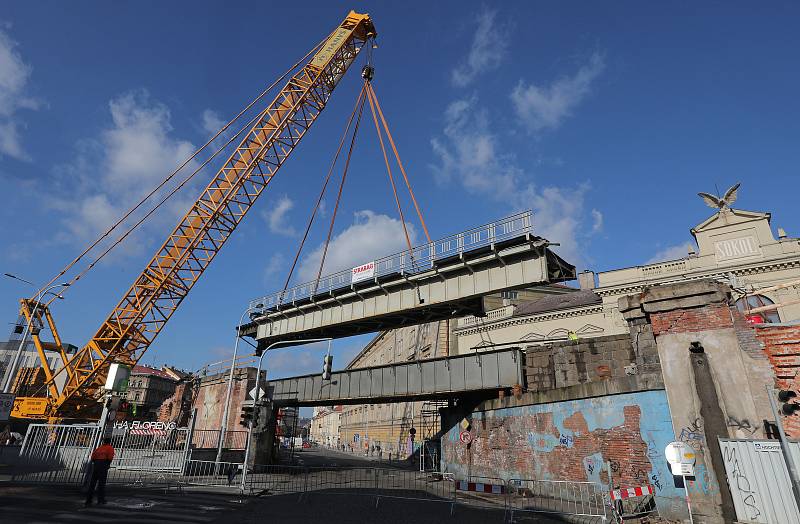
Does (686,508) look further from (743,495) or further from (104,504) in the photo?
(104,504)

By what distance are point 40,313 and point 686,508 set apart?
39.7 meters

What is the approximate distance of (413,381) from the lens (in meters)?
24.0

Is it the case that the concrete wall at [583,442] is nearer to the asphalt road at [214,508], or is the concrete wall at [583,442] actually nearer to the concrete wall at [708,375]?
the concrete wall at [708,375]

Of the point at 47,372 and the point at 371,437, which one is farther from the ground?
the point at 47,372

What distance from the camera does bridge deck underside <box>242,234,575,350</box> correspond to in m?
18.7

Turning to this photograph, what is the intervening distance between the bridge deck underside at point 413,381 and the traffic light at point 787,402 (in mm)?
10583

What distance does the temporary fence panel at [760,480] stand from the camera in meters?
7.98

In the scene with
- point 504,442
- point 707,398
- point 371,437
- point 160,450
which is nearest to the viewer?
point 707,398

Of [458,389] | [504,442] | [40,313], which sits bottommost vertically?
[504,442]

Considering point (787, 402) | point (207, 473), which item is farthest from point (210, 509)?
point (787, 402)

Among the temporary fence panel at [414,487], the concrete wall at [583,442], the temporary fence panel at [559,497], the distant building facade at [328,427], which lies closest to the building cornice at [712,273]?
the concrete wall at [583,442]

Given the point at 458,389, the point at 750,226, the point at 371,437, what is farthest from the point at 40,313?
the point at 750,226

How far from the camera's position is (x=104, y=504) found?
1132cm

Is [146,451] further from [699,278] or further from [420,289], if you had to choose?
[699,278]
